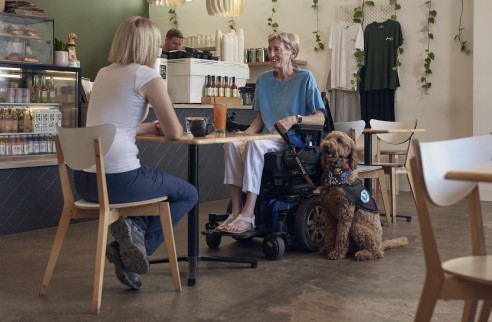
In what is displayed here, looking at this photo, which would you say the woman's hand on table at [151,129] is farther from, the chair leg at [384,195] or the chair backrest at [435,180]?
the chair leg at [384,195]

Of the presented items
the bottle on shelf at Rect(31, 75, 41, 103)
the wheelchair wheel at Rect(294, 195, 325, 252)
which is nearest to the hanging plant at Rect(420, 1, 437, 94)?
the wheelchair wheel at Rect(294, 195, 325, 252)

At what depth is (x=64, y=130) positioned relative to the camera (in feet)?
9.97

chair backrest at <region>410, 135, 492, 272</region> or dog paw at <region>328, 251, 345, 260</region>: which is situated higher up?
chair backrest at <region>410, 135, 492, 272</region>

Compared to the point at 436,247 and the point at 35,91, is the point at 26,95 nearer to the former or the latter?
the point at 35,91

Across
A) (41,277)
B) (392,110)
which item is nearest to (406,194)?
(392,110)

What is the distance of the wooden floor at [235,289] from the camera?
2953 mm

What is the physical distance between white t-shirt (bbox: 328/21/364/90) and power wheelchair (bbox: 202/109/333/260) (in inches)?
145

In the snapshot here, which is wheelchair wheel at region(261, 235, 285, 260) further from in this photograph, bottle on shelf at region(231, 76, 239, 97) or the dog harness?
bottle on shelf at region(231, 76, 239, 97)

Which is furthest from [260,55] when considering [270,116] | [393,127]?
[270,116]

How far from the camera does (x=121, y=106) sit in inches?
124

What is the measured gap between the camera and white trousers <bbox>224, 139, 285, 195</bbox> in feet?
13.0

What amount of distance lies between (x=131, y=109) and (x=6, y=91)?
2578mm

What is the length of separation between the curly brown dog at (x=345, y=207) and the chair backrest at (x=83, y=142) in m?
Answer: 1.51

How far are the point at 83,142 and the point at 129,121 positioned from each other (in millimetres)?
270
